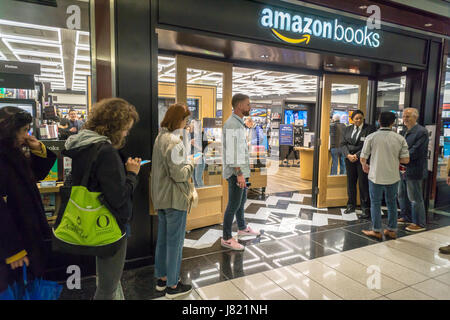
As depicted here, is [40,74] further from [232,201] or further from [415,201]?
[415,201]

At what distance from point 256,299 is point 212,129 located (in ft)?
7.75

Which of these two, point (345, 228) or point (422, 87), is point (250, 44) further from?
point (422, 87)

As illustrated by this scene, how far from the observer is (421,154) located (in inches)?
148

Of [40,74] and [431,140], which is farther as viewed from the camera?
[431,140]

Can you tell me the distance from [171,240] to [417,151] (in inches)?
132

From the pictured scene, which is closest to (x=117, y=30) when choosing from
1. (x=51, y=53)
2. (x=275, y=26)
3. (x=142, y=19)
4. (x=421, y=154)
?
(x=142, y=19)

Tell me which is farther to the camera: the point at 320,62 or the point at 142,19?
the point at 320,62

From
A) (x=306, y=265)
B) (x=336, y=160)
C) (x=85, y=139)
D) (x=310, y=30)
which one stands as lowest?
(x=306, y=265)

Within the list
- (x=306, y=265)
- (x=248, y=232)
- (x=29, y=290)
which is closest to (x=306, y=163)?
(x=248, y=232)

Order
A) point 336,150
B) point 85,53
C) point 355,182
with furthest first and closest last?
point 85,53 < point 336,150 < point 355,182

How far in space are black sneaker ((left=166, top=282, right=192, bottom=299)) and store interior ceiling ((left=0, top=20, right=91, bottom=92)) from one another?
6213 millimetres

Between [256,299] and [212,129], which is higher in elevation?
[212,129]

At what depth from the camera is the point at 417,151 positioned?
3.76 meters

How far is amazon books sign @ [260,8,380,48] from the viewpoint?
3.21 metres
